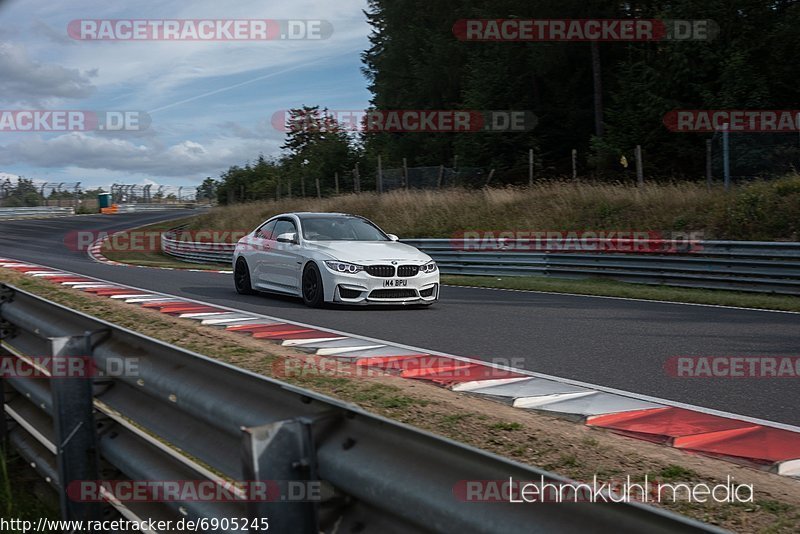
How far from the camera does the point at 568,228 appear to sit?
78.6 ft

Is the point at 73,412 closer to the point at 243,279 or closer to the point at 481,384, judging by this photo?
the point at 481,384

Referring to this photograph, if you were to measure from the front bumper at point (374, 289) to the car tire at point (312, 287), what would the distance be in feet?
0.49

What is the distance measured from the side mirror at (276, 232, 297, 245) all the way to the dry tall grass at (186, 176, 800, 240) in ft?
36.0

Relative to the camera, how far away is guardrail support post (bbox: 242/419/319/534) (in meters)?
2.22

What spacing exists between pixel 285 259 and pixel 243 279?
5.42ft

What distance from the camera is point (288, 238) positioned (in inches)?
513

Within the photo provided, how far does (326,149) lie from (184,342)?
39668 mm

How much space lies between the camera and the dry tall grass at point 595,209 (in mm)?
19219

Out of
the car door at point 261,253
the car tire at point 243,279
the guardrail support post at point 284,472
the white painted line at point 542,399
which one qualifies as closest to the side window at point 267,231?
the car door at point 261,253

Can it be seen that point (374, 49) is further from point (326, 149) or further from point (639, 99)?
point (639, 99)

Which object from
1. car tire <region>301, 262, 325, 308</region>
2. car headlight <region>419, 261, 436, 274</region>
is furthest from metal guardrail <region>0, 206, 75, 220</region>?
car headlight <region>419, 261, 436, 274</region>

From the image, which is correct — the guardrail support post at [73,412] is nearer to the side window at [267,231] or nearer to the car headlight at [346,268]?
the car headlight at [346,268]

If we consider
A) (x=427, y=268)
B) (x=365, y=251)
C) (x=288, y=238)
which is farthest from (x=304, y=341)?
(x=288, y=238)

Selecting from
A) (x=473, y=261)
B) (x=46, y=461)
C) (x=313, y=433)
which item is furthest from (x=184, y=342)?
(x=473, y=261)
